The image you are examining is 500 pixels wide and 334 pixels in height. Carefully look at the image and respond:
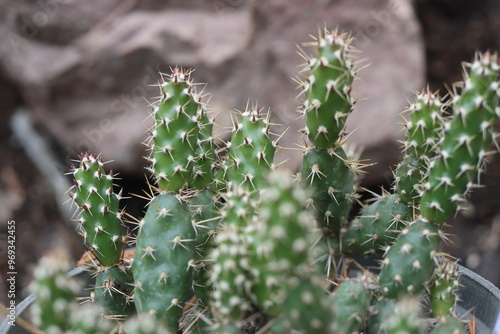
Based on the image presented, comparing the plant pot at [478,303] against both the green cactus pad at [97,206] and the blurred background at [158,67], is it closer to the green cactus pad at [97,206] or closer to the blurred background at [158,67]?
the green cactus pad at [97,206]

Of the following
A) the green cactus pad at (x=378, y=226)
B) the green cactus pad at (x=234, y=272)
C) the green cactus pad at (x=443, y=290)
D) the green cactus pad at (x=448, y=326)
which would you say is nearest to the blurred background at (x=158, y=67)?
the green cactus pad at (x=378, y=226)

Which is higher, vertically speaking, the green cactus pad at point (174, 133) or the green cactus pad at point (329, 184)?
the green cactus pad at point (174, 133)

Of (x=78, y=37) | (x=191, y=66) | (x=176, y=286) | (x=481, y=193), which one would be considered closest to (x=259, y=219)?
(x=176, y=286)

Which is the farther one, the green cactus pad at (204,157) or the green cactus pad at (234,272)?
the green cactus pad at (204,157)

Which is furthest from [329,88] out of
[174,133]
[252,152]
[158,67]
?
[158,67]

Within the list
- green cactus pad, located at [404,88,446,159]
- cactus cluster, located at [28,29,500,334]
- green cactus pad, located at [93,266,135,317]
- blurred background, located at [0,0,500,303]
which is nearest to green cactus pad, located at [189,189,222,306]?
cactus cluster, located at [28,29,500,334]

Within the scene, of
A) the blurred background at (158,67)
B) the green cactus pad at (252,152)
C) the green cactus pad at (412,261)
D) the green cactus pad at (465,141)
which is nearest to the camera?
the green cactus pad at (465,141)

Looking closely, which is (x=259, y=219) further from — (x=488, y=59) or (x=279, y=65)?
(x=279, y=65)

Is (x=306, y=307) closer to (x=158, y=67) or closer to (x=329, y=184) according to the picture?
(x=329, y=184)
